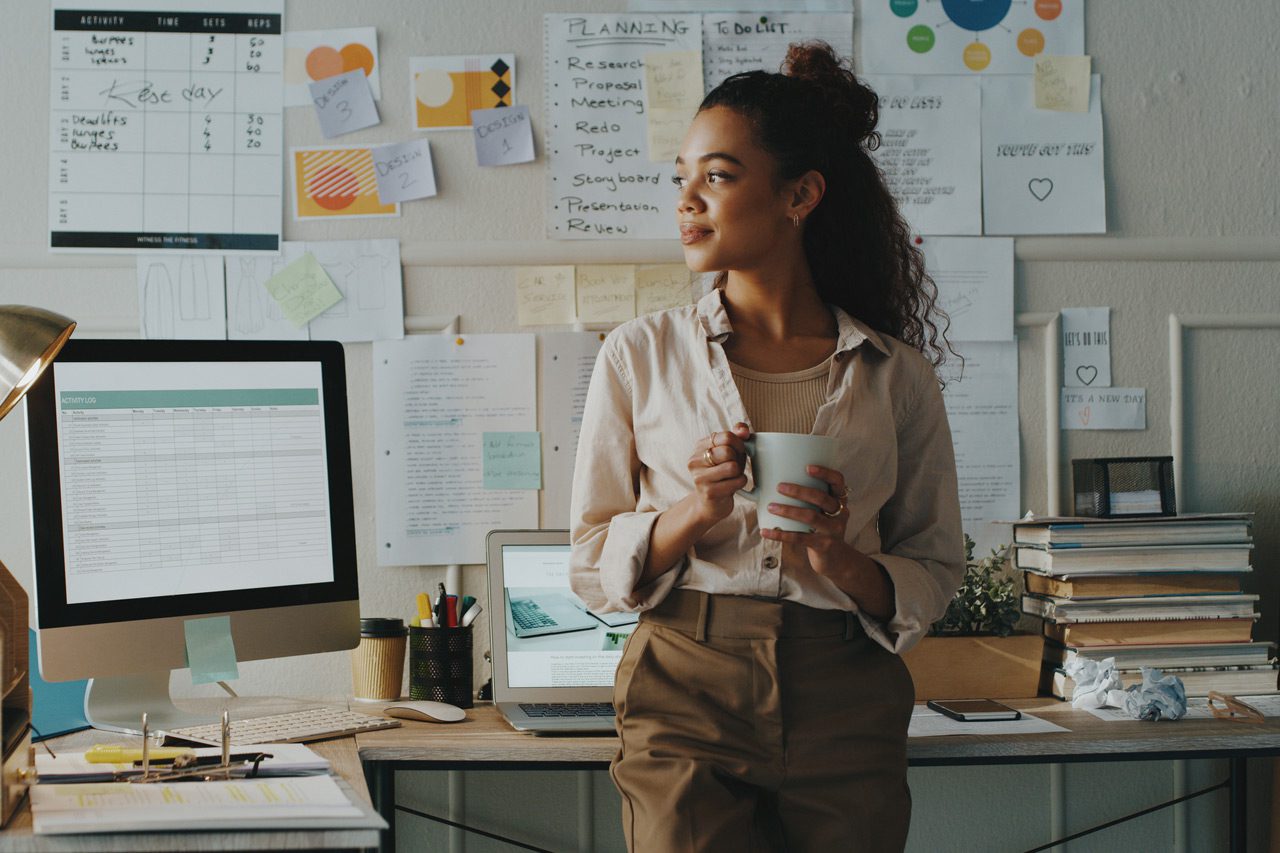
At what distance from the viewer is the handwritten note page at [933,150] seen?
203cm

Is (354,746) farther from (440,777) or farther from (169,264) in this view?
(169,264)

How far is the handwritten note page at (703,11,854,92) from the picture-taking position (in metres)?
2.00

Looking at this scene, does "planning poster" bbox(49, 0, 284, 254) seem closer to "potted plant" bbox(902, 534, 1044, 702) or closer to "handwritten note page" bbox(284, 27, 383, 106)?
"handwritten note page" bbox(284, 27, 383, 106)

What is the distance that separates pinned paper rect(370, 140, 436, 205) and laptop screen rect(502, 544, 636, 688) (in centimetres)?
62

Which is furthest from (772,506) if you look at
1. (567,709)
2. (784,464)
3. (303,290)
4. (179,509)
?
(303,290)

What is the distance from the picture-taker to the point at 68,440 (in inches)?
56.4

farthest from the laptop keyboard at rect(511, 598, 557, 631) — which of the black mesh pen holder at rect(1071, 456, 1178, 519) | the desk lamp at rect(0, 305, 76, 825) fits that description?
the black mesh pen holder at rect(1071, 456, 1178, 519)

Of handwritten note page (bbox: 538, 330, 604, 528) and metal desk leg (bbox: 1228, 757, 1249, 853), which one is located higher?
handwritten note page (bbox: 538, 330, 604, 528)

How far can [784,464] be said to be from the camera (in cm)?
109

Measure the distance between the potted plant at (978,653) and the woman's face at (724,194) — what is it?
2.59 feet

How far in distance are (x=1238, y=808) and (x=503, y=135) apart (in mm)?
1645

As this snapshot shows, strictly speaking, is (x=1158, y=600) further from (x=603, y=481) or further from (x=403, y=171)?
(x=403, y=171)

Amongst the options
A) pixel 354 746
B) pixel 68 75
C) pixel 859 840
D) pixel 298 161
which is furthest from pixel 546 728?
pixel 68 75

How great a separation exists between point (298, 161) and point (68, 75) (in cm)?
40
